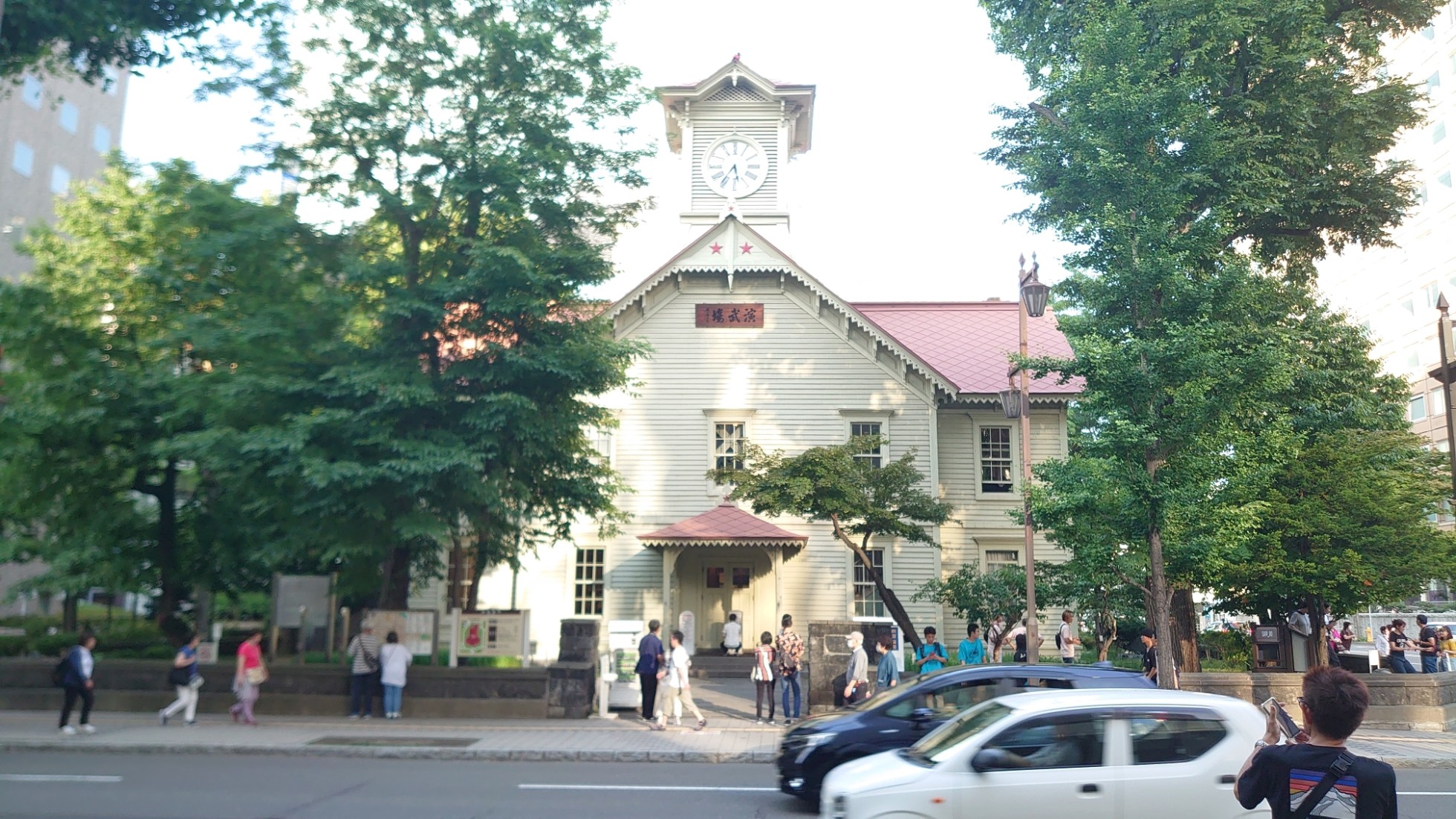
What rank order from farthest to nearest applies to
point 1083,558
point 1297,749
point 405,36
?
point 405,36
point 1083,558
point 1297,749

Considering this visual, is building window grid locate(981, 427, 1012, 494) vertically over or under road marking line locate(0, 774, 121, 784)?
over

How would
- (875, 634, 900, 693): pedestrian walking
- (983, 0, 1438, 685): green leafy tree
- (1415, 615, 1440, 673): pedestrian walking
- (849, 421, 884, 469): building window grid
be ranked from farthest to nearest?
(849, 421, 884, 469): building window grid, (1415, 615, 1440, 673): pedestrian walking, (983, 0, 1438, 685): green leafy tree, (875, 634, 900, 693): pedestrian walking

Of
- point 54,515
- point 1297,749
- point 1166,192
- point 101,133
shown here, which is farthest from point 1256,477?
point 101,133

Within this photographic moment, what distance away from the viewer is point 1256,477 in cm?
1648

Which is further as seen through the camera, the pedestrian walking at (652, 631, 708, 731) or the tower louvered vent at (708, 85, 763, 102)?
the tower louvered vent at (708, 85, 763, 102)

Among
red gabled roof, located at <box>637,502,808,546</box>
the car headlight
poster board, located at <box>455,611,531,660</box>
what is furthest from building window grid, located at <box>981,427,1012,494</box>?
the car headlight

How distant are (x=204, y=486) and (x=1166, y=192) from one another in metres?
19.6

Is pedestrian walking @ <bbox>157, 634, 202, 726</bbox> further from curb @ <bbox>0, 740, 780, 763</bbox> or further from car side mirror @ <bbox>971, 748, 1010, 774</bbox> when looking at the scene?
car side mirror @ <bbox>971, 748, 1010, 774</bbox>

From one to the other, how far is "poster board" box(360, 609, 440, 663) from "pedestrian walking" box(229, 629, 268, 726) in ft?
6.19

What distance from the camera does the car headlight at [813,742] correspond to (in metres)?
11.0

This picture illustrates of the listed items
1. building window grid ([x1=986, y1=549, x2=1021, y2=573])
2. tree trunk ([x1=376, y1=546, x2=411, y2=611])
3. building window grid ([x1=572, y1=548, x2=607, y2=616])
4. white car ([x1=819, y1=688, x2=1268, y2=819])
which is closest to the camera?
white car ([x1=819, y1=688, x2=1268, y2=819])

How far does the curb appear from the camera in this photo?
14.8m

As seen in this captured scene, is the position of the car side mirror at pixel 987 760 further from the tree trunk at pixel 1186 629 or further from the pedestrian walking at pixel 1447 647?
the pedestrian walking at pixel 1447 647

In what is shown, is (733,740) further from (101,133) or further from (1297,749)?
(101,133)
